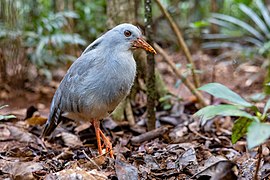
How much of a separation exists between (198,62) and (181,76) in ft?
15.4

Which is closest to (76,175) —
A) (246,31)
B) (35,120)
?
(35,120)

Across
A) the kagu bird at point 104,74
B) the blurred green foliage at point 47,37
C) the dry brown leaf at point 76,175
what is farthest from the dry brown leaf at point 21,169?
the blurred green foliage at point 47,37

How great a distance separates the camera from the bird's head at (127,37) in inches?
125


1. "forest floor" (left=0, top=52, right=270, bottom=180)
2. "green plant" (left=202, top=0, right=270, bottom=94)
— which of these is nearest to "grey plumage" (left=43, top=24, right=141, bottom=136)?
"forest floor" (left=0, top=52, right=270, bottom=180)

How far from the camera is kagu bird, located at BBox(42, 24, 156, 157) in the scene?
10.1 ft

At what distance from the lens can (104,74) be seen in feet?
10.1

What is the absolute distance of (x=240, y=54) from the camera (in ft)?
28.5

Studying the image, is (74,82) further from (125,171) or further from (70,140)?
(125,171)

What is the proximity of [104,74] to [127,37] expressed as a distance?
1.17ft

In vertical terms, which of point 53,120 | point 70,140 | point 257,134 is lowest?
point 70,140

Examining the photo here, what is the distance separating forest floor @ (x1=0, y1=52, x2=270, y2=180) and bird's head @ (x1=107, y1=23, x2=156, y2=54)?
2.58 ft

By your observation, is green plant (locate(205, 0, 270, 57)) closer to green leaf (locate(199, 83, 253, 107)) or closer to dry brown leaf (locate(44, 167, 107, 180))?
dry brown leaf (locate(44, 167, 107, 180))

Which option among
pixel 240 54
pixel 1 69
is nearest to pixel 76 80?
pixel 1 69

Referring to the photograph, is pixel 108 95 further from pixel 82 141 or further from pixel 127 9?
pixel 127 9
